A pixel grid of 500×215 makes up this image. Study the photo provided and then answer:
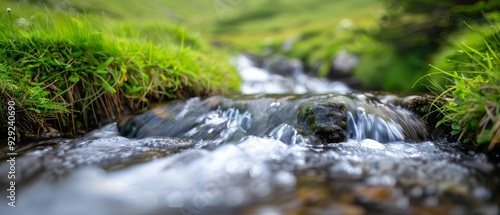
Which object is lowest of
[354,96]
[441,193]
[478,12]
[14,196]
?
[14,196]

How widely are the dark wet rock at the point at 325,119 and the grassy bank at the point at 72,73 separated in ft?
7.11

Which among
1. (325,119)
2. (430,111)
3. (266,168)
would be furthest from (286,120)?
(430,111)

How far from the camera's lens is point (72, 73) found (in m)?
3.36

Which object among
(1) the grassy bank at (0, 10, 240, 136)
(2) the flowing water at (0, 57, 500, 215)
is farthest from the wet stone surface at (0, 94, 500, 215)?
(1) the grassy bank at (0, 10, 240, 136)

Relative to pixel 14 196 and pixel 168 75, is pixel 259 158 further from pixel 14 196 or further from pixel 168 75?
pixel 168 75

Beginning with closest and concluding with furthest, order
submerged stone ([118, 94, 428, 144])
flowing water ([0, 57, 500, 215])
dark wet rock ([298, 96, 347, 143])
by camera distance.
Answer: flowing water ([0, 57, 500, 215])
dark wet rock ([298, 96, 347, 143])
submerged stone ([118, 94, 428, 144])

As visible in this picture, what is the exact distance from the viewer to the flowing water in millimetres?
1568

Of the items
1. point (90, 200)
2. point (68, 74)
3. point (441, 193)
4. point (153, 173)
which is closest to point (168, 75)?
point (68, 74)

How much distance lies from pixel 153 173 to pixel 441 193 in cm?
185

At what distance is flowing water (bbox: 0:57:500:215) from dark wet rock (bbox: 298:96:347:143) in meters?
0.03

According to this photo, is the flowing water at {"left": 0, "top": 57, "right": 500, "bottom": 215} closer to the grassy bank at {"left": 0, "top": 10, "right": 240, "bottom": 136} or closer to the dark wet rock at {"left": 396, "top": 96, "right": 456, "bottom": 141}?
the dark wet rock at {"left": 396, "top": 96, "right": 456, "bottom": 141}

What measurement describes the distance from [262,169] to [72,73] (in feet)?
8.84

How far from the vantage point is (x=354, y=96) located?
3783 mm

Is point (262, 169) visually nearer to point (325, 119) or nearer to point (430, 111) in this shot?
point (325, 119)
